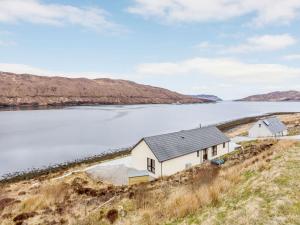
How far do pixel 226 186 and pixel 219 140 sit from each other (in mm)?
28829

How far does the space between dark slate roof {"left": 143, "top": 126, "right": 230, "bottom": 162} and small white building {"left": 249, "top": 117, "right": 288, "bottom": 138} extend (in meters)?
20.5

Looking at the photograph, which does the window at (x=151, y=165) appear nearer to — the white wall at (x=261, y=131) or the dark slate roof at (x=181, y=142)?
the dark slate roof at (x=181, y=142)

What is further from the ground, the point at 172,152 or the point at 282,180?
the point at 282,180

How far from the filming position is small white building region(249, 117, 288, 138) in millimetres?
56312

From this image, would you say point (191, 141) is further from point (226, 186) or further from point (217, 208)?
point (217, 208)

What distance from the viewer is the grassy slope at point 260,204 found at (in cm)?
771

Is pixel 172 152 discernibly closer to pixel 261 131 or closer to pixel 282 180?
pixel 282 180

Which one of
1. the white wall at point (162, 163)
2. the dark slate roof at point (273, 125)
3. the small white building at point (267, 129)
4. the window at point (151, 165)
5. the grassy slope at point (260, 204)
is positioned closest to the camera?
the grassy slope at point (260, 204)

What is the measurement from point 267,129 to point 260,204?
52.3m

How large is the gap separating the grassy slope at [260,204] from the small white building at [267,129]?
48.3 m

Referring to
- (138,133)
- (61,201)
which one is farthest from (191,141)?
(138,133)

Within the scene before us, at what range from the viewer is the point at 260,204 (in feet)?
28.3

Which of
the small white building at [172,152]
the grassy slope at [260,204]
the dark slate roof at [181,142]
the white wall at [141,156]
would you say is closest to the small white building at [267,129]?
the dark slate roof at [181,142]

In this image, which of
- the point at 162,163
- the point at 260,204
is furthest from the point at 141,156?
the point at 260,204
